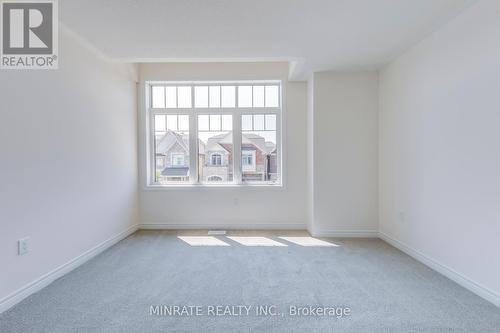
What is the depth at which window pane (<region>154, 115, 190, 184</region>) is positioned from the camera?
394 cm

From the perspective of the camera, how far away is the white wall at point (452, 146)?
183 centimetres

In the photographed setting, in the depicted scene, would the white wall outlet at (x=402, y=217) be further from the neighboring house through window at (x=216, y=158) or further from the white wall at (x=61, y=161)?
the white wall at (x=61, y=161)

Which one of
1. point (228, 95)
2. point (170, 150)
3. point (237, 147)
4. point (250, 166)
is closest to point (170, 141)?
point (170, 150)

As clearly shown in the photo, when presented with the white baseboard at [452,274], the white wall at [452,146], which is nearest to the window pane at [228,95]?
the white wall at [452,146]

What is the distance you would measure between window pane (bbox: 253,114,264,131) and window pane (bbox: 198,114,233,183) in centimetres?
42

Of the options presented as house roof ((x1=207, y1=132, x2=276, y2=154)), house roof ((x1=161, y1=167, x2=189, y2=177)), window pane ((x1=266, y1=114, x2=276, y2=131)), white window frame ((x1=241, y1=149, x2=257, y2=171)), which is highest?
window pane ((x1=266, y1=114, x2=276, y2=131))

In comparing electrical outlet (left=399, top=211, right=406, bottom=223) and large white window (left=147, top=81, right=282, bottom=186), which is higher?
large white window (left=147, top=81, right=282, bottom=186)

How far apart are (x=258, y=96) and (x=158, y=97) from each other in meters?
1.68

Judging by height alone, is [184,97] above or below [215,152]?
above

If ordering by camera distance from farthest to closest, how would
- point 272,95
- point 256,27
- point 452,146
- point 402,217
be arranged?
1. point 272,95
2. point 402,217
3. point 256,27
4. point 452,146

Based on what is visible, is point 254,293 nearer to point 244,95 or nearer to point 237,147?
point 237,147

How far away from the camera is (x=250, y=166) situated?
3947 mm

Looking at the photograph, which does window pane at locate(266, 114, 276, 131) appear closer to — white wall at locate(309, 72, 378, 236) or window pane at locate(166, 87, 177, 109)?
white wall at locate(309, 72, 378, 236)

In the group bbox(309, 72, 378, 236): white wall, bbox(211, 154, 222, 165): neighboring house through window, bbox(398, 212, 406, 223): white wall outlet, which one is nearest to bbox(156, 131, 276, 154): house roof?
bbox(211, 154, 222, 165): neighboring house through window
